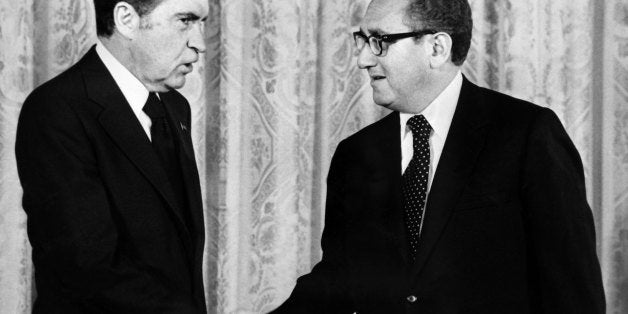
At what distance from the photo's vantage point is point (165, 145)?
5.91 feet

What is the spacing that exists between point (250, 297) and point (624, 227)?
133 cm

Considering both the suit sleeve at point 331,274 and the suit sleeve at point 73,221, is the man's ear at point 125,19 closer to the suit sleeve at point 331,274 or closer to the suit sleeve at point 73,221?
the suit sleeve at point 73,221

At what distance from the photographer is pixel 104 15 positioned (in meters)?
1.73

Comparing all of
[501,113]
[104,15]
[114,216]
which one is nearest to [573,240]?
[501,113]

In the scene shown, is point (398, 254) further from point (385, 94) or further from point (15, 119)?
point (15, 119)

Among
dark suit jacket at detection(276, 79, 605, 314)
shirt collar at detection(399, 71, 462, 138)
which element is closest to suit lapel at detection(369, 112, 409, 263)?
dark suit jacket at detection(276, 79, 605, 314)

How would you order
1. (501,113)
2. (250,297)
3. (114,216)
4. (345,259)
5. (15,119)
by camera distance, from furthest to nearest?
(250,297), (15,119), (345,259), (501,113), (114,216)

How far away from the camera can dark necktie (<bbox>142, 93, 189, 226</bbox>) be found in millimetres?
1775

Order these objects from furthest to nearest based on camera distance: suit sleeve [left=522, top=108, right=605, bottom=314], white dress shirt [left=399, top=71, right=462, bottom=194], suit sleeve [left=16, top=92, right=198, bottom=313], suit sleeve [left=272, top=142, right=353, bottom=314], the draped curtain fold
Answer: the draped curtain fold < suit sleeve [left=272, top=142, right=353, bottom=314] < white dress shirt [left=399, top=71, right=462, bottom=194] < suit sleeve [left=522, top=108, right=605, bottom=314] < suit sleeve [left=16, top=92, right=198, bottom=313]

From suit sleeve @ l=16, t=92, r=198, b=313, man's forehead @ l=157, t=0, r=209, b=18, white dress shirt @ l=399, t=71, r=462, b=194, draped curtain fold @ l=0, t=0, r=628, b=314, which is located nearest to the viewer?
suit sleeve @ l=16, t=92, r=198, b=313

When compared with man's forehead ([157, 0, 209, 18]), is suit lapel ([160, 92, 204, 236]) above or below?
below

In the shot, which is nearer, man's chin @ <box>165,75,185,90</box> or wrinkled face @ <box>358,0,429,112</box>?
man's chin @ <box>165,75,185,90</box>

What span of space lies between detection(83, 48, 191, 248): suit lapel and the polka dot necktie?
55 centimetres

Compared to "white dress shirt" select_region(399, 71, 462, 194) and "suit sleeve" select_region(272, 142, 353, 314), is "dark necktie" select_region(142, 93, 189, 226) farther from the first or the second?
"white dress shirt" select_region(399, 71, 462, 194)
